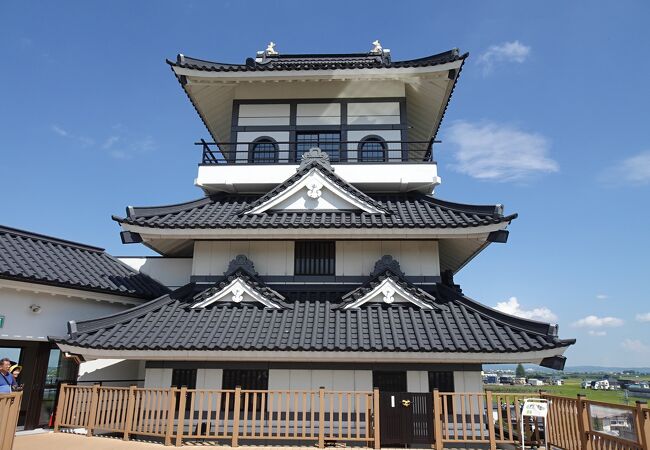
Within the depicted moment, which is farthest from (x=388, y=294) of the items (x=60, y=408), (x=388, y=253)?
(x=60, y=408)

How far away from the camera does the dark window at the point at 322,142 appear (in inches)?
602

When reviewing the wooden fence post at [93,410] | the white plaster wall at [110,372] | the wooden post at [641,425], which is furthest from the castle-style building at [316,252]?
the wooden post at [641,425]

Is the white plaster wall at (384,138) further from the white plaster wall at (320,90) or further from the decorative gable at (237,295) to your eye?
the decorative gable at (237,295)

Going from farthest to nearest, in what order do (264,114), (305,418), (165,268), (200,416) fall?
(165,268), (264,114), (305,418), (200,416)

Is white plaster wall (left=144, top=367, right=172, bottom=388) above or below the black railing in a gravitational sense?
below

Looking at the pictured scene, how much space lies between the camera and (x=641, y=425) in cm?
678

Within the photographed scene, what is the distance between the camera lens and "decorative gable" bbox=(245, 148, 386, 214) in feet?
44.0

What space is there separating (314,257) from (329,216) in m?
1.33

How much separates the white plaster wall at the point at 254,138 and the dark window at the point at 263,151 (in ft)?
0.52

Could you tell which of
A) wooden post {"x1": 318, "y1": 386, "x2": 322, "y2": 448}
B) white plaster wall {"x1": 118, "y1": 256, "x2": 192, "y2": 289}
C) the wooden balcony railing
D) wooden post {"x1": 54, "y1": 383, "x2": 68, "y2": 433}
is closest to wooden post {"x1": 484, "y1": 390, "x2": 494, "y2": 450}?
the wooden balcony railing

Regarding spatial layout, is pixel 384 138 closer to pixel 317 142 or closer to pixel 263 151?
pixel 317 142

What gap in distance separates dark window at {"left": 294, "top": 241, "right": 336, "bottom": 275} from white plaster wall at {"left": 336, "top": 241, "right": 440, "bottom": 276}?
0.23 meters

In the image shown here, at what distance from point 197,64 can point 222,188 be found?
4.27 meters

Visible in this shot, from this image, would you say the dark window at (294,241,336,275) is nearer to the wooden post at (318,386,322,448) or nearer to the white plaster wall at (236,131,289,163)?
the white plaster wall at (236,131,289,163)
